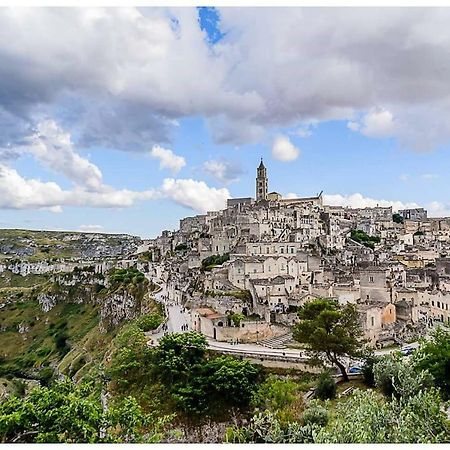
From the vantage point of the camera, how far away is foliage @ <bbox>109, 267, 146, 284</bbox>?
229 ft

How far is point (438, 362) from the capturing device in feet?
66.7

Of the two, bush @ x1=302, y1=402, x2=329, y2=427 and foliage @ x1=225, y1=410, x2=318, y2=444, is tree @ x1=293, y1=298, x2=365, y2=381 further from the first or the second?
foliage @ x1=225, y1=410, x2=318, y2=444

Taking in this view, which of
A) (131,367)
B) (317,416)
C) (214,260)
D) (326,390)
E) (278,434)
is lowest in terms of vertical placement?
(131,367)

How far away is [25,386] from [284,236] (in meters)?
36.6

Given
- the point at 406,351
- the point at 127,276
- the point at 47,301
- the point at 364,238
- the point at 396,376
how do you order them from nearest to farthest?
1. the point at 396,376
2. the point at 406,351
3. the point at 364,238
4. the point at 127,276
5. the point at 47,301

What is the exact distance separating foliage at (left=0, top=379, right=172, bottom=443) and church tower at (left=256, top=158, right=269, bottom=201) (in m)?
A: 74.8

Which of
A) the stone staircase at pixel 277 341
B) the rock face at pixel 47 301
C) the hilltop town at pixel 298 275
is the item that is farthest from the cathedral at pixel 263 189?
the stone staircase at pixel 277 341

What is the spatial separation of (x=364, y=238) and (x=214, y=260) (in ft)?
80.7

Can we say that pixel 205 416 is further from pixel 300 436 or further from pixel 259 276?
pixel 259 276

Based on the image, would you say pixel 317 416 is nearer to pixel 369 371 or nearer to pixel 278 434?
pixel 278 434

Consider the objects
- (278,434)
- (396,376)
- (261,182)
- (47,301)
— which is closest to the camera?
(278,434)

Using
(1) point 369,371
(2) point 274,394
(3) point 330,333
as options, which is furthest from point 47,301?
(1) point 369,371

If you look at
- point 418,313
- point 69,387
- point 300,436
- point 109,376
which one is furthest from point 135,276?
point 300,436

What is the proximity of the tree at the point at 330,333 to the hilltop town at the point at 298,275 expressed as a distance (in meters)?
5.19
